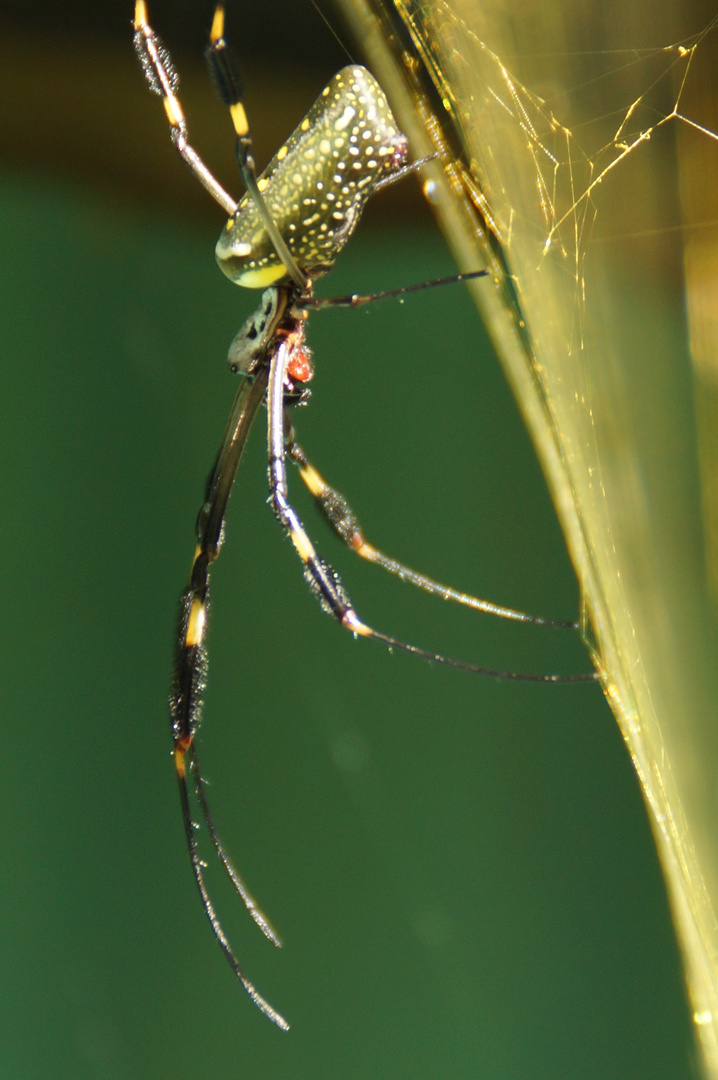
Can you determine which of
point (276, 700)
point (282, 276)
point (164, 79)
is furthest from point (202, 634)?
point (276, 700)

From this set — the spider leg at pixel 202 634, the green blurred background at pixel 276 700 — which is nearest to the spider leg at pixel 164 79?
the spider leg at pixel 202 634

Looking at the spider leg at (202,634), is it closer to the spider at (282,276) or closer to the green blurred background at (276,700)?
the spider at (282,276)

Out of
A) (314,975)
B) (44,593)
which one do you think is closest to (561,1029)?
(314,975)

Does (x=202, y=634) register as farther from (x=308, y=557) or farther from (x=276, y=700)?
(x=276, y=700)

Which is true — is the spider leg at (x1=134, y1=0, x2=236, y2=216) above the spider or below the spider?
above

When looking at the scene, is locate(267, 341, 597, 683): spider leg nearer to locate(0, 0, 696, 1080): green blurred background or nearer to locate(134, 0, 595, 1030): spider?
locate(134, 0, 595, 1030): spider

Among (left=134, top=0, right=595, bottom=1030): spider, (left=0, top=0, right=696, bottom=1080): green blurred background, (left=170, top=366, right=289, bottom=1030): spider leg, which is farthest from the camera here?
(left=0, top=0, right=696, bottom=1080): green blurred background

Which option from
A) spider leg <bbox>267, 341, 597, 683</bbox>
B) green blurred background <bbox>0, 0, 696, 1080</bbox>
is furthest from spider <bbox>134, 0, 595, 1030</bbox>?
green blurred background <bbox>0, 0, 696, 1080</bbox>
